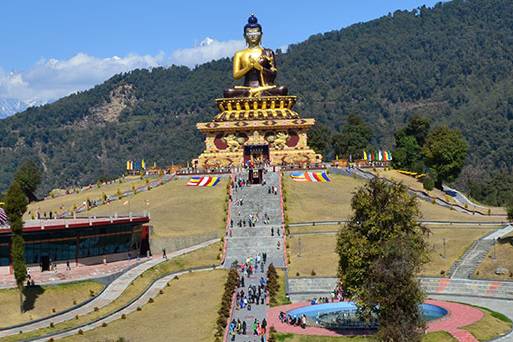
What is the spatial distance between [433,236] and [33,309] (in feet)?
91.6

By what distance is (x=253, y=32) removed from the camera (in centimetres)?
9931

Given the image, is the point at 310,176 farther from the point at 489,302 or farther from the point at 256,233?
the point at 489,302

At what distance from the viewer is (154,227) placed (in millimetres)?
65188

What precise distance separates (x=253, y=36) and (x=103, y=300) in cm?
5502

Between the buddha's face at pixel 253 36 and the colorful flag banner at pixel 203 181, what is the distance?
23012 mm

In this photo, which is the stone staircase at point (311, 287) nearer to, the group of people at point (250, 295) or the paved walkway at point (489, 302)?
the group of people at point (250, 295)

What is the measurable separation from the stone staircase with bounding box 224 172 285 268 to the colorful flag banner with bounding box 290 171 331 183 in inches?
93.9

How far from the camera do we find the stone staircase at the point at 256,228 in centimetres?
5975

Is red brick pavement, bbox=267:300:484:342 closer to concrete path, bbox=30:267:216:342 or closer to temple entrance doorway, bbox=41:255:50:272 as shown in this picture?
concrete path, bbox=30:267:216:342

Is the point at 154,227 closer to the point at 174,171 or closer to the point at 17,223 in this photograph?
the point at 17,223

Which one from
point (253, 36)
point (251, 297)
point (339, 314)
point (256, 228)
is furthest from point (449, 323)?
point (253, 36)

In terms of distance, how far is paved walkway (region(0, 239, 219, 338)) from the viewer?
45844 mm

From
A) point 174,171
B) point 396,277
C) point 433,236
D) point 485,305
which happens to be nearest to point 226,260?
point 433,236

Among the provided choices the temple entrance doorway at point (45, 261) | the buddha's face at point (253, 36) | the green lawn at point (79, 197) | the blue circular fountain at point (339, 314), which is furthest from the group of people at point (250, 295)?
the buddha's face at point (253, 36)
